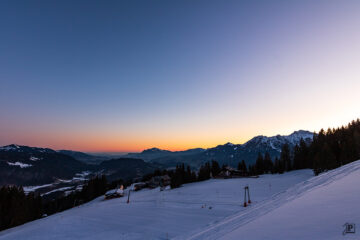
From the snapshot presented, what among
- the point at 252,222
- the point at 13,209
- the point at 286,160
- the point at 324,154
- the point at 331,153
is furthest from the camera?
the point at 286,160

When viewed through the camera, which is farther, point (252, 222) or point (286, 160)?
point (286, 160)

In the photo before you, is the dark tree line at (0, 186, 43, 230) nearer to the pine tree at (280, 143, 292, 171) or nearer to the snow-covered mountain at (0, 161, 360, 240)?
the snow-covered mountain at (0, 161, 360, 240)

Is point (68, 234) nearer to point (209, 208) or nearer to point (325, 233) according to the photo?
point (209, 208)

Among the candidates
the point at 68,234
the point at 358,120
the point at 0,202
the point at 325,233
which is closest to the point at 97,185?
the point at 0,202

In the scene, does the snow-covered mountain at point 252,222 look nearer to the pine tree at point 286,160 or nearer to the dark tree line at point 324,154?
the dark tree line at point 324,154

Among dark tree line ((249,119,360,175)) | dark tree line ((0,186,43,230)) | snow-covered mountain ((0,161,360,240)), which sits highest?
dark tree line ((249,119,360,175))

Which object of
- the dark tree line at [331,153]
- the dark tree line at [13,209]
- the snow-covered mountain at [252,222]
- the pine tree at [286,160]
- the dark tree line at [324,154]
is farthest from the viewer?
the pine tree at [286,160]

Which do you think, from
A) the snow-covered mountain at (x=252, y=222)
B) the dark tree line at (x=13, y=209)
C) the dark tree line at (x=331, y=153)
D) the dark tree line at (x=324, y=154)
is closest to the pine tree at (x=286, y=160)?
the dark tree line at (x=324, y=154)

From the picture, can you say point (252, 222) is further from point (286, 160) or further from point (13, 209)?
point (286, 160)

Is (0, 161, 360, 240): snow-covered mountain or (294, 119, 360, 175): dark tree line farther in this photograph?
(294, 119, 360, 175): dark tree line

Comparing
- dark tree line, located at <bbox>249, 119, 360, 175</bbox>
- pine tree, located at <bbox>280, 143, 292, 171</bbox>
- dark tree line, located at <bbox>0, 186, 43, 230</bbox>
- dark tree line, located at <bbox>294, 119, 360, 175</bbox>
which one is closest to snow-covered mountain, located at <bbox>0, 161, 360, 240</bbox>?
dark tree line, located at <bbox>0, 186, 43, 230</bbox>

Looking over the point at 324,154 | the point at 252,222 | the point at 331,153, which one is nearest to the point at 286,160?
the point at 331,153

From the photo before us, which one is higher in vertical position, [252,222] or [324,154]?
[324,154]

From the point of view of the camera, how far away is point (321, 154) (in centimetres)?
5703
